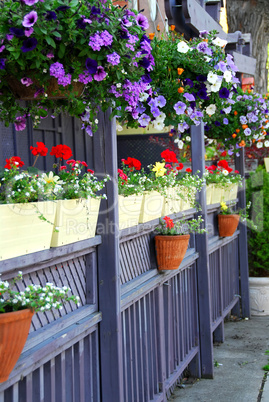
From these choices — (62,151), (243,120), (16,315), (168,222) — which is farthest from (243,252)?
(16,315)

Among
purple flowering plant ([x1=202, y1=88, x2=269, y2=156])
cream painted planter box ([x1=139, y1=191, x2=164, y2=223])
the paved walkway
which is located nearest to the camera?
cream painted planter box ([x1=139, y1=191, x2=164, y2=223])

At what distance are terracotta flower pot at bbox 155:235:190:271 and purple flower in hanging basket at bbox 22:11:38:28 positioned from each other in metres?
2.00

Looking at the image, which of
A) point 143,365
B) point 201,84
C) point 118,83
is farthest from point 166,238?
point 118,83

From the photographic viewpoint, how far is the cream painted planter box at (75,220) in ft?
6.76

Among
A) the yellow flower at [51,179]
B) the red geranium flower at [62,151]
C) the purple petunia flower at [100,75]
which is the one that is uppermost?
the purple petunia flower at [100,75]

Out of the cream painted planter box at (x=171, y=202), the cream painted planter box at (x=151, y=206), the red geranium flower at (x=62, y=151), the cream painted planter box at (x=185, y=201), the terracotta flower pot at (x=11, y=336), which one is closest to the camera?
the terracotta flower pot at (x=11, y=336)

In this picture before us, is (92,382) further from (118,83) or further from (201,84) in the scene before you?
(201,84)

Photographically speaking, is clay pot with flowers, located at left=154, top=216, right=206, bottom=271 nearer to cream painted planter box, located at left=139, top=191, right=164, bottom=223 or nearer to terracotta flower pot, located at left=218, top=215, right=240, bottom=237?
cream painted planter box, located at left=139, top=191, right=164, bottom=223

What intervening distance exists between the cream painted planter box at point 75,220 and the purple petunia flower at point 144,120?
1.63ft

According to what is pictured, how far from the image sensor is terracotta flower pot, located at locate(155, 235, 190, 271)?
3.35m

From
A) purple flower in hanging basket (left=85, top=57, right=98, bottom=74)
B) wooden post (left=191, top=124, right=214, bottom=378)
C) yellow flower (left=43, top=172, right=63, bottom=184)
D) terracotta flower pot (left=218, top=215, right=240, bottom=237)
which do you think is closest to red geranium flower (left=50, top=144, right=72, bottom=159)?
yellow flower (left=43, top=172, right=63, bottom=184)

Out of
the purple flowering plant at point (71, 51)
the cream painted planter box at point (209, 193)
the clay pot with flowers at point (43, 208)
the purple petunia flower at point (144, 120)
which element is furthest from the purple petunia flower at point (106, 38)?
the cream painted planter box at point (209, 193)

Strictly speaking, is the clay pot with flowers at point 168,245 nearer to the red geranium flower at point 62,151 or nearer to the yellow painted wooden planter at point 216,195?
the red geranium flower at point 62,151

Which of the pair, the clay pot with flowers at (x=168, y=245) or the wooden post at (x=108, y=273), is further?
the clay pot with flowers at (x=168, y=245)
